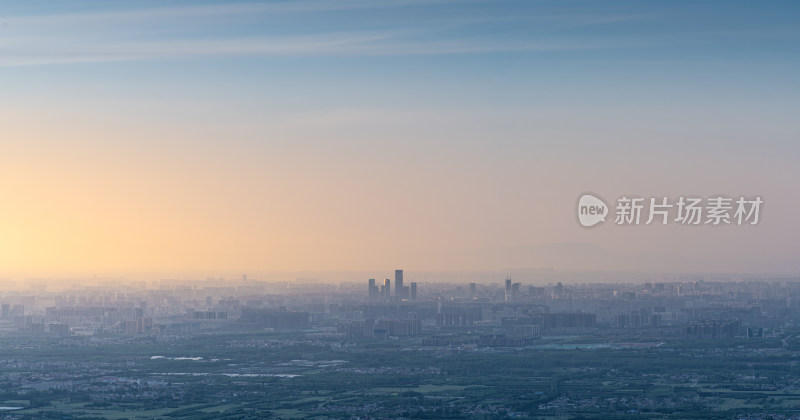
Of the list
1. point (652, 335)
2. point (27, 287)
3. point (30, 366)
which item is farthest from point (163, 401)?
point (27, 287)

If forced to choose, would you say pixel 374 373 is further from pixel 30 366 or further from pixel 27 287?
pixel 27 287

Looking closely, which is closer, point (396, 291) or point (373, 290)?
point (373, 290)

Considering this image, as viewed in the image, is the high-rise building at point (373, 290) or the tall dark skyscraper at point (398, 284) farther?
the tall dark skyscraper at point (398, 284)

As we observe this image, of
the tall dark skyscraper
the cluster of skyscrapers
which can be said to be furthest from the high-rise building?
the tall dark skyscraper

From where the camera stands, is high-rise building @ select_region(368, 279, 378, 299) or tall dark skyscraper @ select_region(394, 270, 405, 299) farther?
tall dark skyscraper @ select_region(394, 270, 405, 299)

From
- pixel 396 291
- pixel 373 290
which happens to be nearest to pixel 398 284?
pixel 396 291

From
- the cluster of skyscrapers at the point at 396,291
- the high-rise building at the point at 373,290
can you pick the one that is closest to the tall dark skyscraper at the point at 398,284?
the cluster of skyscrapers at the point at 396,291

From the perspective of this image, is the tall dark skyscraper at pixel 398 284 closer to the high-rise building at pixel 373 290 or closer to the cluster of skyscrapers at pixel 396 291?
the cluster of skyscrapers at pixel 396 291

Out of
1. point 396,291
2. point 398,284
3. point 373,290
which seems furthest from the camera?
point 398,284

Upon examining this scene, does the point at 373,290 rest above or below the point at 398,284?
below

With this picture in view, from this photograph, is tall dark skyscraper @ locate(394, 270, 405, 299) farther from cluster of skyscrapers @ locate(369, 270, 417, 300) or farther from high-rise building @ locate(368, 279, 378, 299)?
high-rise building @ locate(368, 279, 378, 299)

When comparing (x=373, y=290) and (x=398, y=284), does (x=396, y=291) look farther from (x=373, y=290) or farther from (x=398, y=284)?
(x=373, y=290)
